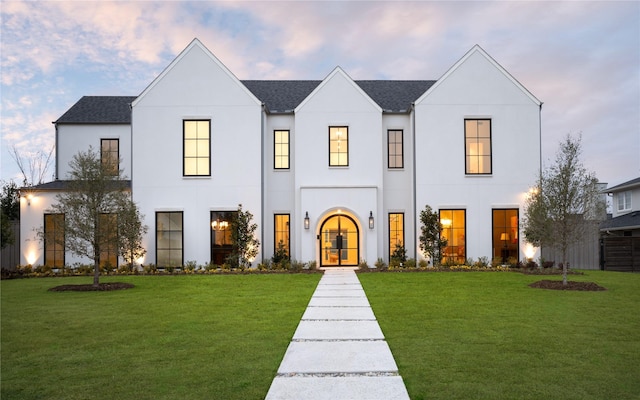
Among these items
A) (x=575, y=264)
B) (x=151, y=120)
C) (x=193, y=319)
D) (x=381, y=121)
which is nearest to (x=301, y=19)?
(x=381, y=121)

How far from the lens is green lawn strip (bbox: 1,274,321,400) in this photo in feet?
18.5

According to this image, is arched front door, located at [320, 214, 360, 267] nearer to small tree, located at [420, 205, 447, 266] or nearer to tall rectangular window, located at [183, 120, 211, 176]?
small tree, located at [420, 205, 447, 266]

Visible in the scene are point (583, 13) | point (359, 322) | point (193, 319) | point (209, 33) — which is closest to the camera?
point (359, 322)

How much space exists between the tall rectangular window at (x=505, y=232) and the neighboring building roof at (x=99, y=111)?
58.8ft

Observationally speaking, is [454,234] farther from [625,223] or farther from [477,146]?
[625,223]

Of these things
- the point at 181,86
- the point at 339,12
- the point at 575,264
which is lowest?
the point at 575,264

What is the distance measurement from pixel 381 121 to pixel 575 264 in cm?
1226

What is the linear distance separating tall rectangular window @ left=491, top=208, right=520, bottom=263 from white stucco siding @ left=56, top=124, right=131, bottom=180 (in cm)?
1769

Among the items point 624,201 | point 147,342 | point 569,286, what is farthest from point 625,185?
point 147,342

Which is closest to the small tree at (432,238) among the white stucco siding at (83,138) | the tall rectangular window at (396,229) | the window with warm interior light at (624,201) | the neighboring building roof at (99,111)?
the tall rectangular window at (396,229)

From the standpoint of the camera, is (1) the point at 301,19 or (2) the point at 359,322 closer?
(2) the point at 359,322

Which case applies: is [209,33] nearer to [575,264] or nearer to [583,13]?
[583,13]

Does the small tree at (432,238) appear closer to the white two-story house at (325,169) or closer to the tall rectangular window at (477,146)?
the white two-story house at (325,169)

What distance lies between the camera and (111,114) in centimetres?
2486
